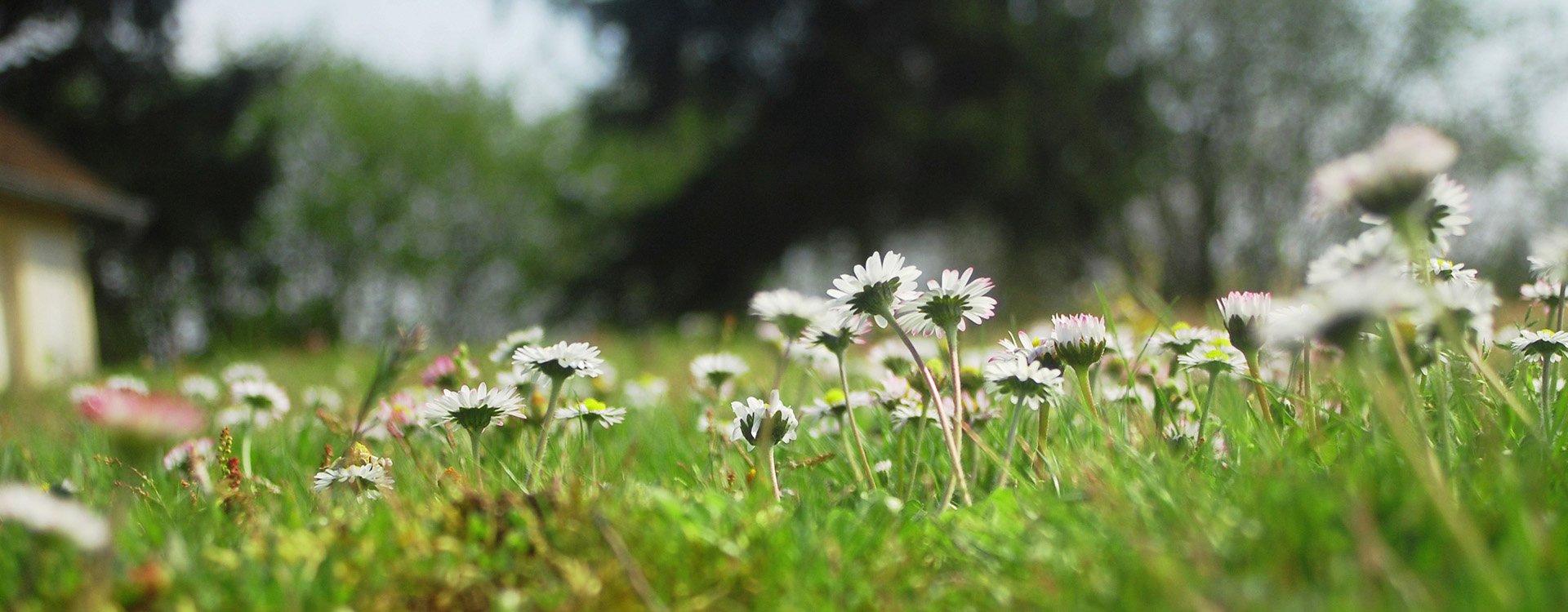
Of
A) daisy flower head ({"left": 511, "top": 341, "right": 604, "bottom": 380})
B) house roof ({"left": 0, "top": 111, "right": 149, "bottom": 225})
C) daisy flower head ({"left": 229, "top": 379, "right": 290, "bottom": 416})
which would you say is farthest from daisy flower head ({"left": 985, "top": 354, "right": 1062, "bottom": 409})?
house roof ({"left": 0, "top": 111, "right": 149, "bottom": 225})

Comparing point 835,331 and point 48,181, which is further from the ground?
point 48,181

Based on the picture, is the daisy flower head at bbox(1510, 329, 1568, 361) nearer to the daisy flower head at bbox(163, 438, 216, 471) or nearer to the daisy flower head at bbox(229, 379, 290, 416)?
the daisy flower head at bbox(163, 438, 216, 471)

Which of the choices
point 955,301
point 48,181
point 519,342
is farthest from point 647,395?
point 48,181

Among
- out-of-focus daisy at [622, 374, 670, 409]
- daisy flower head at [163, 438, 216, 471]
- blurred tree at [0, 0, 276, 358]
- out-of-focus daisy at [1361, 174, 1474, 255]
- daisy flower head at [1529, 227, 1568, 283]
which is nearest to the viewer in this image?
daisy flower head at [1529, 227, 1568, 283]

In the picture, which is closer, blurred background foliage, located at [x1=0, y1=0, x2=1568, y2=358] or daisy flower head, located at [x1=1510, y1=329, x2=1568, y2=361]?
daisy flower head, located at [x1=1510, y1=329, x2=1568, y2=361]

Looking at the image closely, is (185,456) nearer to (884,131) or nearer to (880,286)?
(880,286)

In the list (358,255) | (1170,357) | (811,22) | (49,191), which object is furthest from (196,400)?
(358,255)
